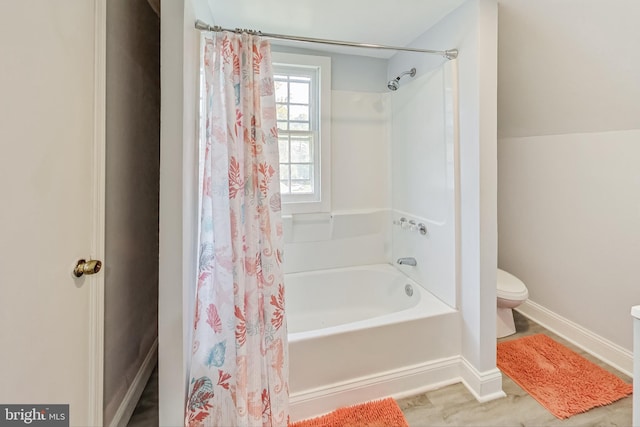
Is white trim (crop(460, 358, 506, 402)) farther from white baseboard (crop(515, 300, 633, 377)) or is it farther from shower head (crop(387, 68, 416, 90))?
shower head (crop(387, 68, 416, 90))

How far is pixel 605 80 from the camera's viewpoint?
1.60 meters

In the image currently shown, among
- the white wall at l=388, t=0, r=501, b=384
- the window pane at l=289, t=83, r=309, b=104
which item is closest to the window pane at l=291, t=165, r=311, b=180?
the window pane at l=289, t=83, r=309, b=104

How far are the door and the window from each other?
54.9 inches

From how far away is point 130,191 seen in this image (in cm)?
152

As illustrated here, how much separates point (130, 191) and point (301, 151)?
1340 mm

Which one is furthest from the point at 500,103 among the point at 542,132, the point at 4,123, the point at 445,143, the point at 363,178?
the point at 4,123

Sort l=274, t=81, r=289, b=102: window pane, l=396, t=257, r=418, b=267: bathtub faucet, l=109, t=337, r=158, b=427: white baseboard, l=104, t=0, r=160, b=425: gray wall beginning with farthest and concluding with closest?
l=274, t=81, r=289, b=102: window pane
l=396, t=257, r=418, b=267: bathtub faucet
l=109, t=337, r=158, b=427: white baseboard
l=104, t=0, r=160, b=425: gray wall

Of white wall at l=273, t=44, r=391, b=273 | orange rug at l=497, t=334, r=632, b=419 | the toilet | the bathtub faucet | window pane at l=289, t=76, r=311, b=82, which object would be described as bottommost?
orange rug at l=497, t=334, r=632, b=419

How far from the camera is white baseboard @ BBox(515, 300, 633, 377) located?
188cm

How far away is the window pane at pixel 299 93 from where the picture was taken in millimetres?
2439

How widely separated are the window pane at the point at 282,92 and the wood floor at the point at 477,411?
2.25 metres

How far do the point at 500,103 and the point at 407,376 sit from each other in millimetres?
2182

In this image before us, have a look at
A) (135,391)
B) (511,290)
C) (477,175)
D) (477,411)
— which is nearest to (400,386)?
(477,411)

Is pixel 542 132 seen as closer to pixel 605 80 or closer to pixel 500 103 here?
pixel 500 103
